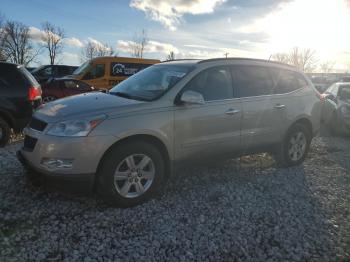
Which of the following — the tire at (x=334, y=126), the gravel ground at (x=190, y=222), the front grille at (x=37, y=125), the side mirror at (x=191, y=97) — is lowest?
the gravel ground at (x=190, y=222)

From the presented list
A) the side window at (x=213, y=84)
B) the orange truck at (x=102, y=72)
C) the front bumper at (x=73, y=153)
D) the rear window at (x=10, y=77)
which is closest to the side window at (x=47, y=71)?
the orange truck at (x=102, y=72)

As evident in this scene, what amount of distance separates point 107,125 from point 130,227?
1.13 meters

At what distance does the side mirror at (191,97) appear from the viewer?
4.40 metres

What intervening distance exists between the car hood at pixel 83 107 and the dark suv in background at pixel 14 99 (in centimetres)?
270

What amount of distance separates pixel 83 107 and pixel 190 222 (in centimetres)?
181

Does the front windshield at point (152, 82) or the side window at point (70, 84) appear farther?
the side window at point (70, 84)

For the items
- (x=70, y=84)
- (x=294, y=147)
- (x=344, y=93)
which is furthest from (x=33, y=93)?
(x=344, y=93)

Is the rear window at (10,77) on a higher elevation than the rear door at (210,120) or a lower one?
higher

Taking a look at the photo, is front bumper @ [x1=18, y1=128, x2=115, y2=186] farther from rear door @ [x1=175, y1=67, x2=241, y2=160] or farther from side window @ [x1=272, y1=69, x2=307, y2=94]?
side window @ [x1=272, y1=69, x2=307, y2=94]

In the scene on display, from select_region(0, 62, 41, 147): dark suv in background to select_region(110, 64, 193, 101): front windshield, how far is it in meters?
2.66

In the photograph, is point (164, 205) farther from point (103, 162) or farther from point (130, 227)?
point (103, 162)

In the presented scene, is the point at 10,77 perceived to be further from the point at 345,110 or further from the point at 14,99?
the point at 345,110

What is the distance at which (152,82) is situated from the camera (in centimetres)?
497

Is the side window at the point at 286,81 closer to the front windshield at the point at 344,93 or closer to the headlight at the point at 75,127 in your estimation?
the headlight at the point at 75,127
